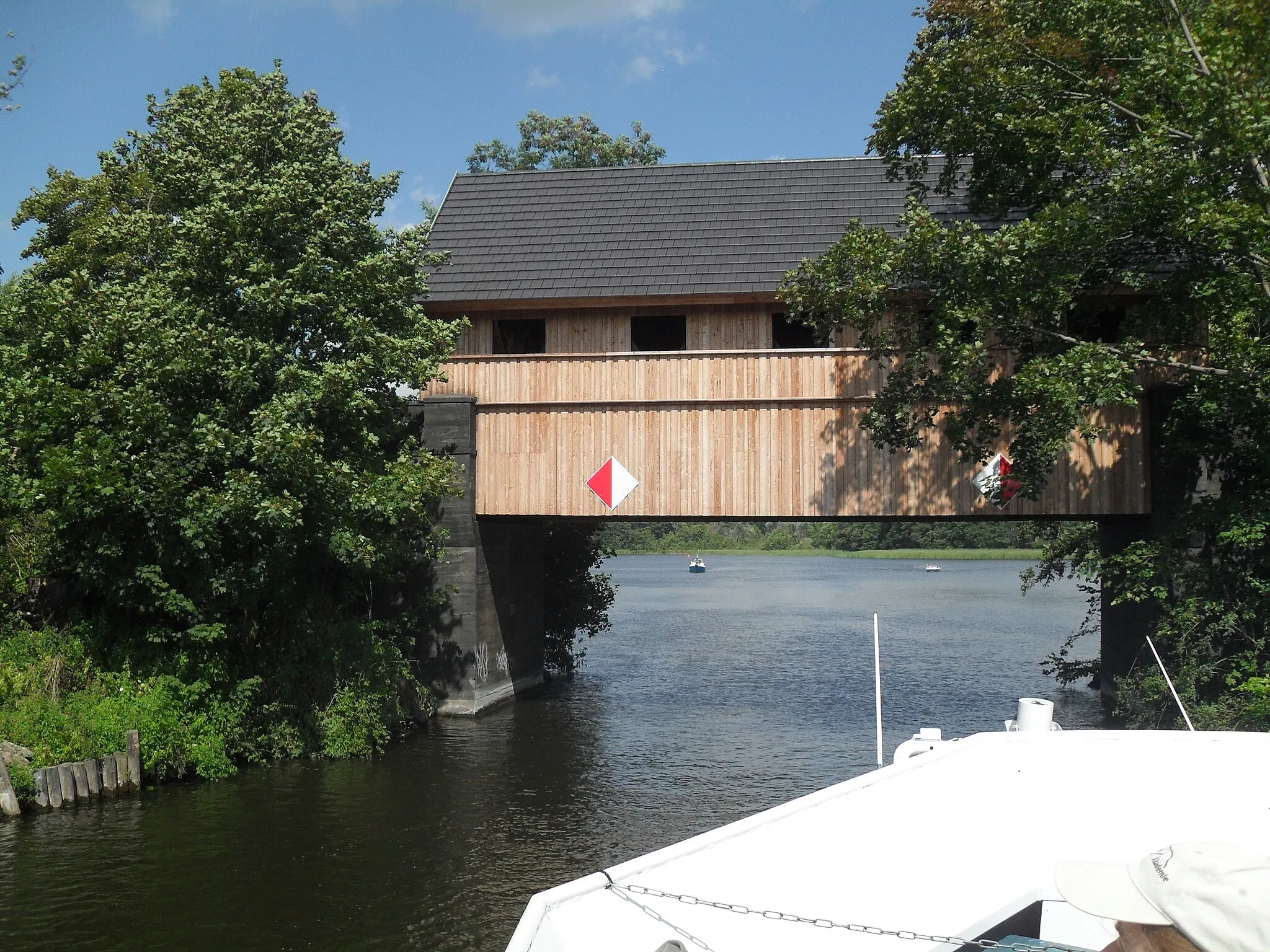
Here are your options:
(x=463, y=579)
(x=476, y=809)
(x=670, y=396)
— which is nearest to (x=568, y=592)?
(x=463, y=579)

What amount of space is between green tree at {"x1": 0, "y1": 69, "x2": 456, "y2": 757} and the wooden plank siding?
8.51 ft

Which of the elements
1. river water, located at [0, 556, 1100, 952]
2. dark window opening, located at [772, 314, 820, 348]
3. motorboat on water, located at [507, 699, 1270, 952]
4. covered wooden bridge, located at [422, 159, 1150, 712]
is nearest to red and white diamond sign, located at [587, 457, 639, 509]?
covered wooden bridge, located at [422, 159, 1150, 712]

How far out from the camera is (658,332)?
2075 centimetres

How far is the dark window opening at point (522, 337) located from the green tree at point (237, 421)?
4.24 m

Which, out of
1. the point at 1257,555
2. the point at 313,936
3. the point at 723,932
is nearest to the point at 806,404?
the point at 1257,555

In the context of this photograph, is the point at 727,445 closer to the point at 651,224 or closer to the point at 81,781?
the point at 651,224

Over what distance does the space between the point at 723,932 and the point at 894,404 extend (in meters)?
12.0

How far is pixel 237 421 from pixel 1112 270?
1221 centimetres

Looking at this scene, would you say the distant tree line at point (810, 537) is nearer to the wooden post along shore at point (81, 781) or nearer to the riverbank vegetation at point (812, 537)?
the riverbank vegetation at point (812, 537)

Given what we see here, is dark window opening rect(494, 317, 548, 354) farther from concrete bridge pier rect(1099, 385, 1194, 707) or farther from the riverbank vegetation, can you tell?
the riverbank vegetation

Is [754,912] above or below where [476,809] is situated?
above

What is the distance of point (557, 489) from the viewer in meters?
18.8

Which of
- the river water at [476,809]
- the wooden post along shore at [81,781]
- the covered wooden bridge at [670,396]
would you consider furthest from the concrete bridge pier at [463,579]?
the wooden post along shore at [81,781]

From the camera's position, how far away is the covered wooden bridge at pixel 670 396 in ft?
Answer: 58.0
